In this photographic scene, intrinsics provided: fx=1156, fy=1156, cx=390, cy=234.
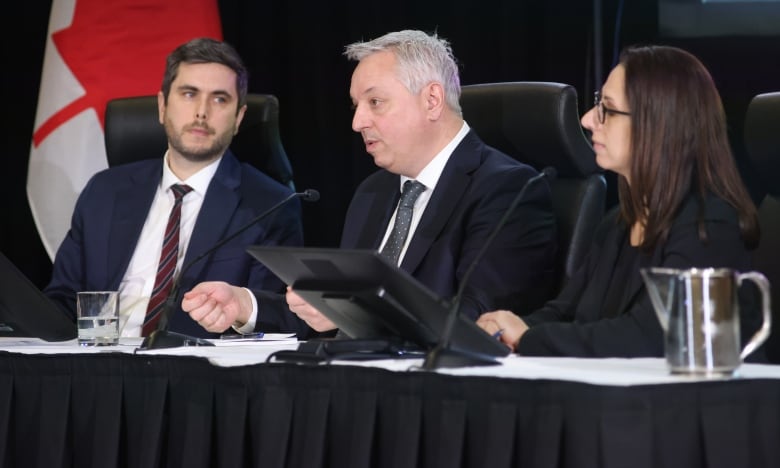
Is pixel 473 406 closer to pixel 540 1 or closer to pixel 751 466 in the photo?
pixel 751 466

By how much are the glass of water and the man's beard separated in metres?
1.26

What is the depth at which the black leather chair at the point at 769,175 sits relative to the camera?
8.98 feet

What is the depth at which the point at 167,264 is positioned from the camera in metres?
3.71

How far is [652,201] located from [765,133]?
1.76ft

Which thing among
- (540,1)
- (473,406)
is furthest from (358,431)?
(540,1)

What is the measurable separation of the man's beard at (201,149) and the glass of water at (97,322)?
126 centimetres

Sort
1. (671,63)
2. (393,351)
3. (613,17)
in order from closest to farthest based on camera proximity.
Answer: (393,351) → (671,63) → (613,17)

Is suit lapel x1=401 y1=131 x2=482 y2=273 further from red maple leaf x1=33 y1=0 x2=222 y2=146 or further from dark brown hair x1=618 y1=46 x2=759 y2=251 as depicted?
red maple leaf x1=33 y1=0 x2=222 y2=146

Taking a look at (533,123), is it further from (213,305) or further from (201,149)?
(201,149)

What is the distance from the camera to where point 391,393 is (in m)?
1.92

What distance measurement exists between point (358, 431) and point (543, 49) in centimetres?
253

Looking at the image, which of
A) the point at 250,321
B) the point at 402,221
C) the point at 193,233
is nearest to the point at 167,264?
the point at 193,233

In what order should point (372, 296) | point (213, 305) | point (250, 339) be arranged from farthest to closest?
1. point (213, 305)
2. point (250, 339)
3. point (372, 296)

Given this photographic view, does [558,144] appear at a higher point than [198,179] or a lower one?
higher
